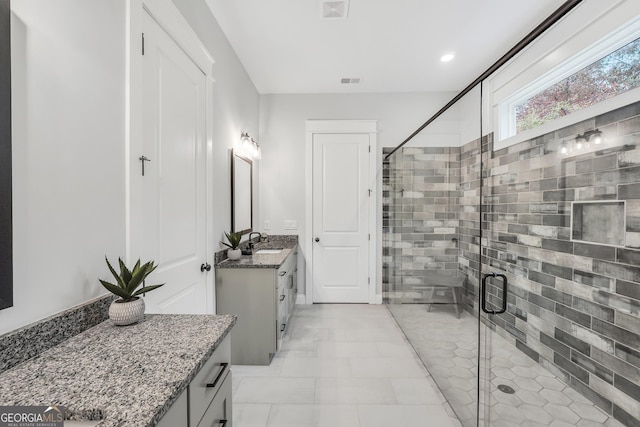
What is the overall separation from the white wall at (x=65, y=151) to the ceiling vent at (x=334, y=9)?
4.68 feet

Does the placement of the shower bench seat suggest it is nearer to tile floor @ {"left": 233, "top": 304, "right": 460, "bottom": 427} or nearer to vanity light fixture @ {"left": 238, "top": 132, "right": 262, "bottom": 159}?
tile floor @ {"left": 233, "top": 304, "right": 460, "bottom": 427}

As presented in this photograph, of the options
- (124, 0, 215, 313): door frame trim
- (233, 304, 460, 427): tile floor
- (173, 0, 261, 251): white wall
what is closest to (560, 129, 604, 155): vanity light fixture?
(233, 304, 460, 427): tile floor

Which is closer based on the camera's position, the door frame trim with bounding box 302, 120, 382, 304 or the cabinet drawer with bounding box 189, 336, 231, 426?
the cabinet drawer with bounding box 189, 336, 231, 426

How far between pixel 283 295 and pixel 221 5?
2.41 metres

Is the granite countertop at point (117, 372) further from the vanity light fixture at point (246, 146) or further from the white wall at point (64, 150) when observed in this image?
the vanity light fixture at point (246, 146)

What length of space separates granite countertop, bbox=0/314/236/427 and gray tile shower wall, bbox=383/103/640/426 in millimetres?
1500

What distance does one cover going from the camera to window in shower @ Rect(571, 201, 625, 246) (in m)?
1.06

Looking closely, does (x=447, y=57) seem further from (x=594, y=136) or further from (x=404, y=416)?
(x=404, y=416)

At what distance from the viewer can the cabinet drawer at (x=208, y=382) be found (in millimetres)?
812

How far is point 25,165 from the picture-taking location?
824mm

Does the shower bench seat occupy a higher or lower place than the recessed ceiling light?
lower

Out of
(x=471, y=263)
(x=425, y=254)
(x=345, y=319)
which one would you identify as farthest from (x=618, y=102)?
(x=345, y=319)

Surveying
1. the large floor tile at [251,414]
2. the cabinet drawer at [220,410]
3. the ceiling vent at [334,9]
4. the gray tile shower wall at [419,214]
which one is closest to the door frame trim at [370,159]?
the gray tile shower wall at [419,214]

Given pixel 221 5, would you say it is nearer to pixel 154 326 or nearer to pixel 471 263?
pixel 154 326
